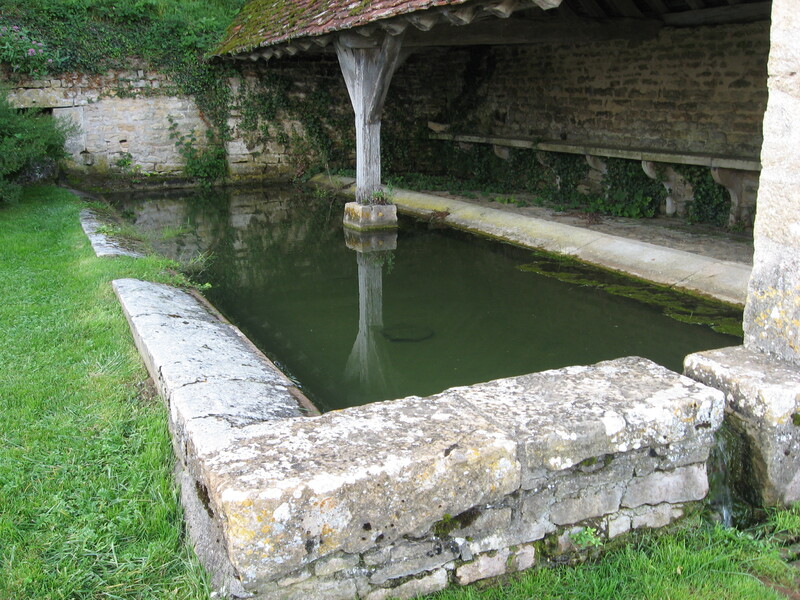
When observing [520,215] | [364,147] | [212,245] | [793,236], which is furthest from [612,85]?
[793,236]

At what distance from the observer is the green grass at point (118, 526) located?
1.88 m

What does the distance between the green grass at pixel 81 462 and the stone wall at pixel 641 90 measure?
6538 millimetres

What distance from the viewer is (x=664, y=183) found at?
8.03 metres

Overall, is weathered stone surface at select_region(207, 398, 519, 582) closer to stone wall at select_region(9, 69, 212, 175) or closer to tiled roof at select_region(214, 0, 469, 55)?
tiled roof at select_region(214, 0, 469, 55)

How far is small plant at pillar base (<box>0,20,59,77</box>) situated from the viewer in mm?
9883

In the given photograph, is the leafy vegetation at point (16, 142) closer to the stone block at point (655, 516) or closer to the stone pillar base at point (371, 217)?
the stone pillar base at point (371, 217)

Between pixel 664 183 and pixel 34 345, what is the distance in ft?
22.8

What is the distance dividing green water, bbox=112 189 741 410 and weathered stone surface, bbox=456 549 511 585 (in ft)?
5.99

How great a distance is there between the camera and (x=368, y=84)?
752 cm

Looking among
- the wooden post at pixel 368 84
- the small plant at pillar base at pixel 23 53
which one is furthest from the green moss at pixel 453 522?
the small plant at pillar base at pixel 23 53

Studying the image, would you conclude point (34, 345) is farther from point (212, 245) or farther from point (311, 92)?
point (311, 92)

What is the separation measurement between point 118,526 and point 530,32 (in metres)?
6.93

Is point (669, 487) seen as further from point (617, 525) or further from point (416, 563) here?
point (416, 563)

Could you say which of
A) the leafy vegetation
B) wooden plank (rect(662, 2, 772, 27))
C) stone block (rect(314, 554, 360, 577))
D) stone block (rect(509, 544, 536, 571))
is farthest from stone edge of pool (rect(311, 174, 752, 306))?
the leafy vegetation
